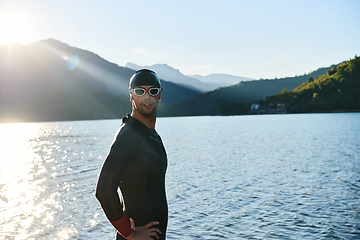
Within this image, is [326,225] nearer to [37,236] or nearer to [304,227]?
[304,227]

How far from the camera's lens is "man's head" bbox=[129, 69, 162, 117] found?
3.21 meters

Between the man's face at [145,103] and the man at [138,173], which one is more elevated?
the man's face at [145,103]

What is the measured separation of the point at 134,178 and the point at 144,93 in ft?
3.11

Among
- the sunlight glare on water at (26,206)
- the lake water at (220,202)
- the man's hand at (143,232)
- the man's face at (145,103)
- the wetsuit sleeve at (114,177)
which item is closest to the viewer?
the wetsuit sleeve at (114,177)

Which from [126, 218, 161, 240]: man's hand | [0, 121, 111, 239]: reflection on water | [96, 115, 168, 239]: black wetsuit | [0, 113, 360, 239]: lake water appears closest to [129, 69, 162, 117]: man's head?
[96, 115, 168, 239]: black wetsuit

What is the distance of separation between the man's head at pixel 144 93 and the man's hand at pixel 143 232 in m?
1.21

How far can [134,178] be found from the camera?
9.81 ft

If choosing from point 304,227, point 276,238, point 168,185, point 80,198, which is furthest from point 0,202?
point 304,227

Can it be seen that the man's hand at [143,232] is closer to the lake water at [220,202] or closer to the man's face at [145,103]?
the man's face at [145,103]

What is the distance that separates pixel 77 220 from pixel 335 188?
45.4 feet

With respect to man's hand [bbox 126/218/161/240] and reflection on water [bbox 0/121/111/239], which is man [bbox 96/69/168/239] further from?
reflection on water [bbox 0/121/111/239]

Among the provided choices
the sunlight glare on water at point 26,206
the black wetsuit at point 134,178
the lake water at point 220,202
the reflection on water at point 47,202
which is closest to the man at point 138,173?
the black wetsuit at point 134,178

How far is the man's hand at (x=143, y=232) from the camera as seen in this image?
2963 mm

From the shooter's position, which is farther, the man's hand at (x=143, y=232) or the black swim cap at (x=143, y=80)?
the black swim cap at (x=143, y=80)
